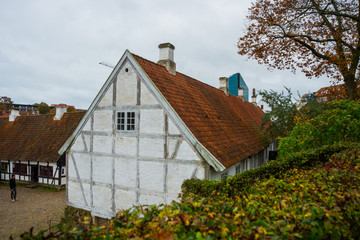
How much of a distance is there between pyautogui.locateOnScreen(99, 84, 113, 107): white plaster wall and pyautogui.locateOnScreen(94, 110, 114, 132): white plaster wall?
333mm

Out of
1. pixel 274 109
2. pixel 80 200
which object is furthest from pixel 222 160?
pixel 274 109

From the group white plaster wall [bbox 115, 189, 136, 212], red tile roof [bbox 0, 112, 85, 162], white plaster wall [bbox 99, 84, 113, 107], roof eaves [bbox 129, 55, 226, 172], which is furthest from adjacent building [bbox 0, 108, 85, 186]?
roof eaves [bbox 129, 55, 226, 172]

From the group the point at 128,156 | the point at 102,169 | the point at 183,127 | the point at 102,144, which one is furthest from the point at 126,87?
the point at 102,169

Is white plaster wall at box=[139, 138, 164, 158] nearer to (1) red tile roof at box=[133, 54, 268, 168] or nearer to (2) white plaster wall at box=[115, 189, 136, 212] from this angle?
(1) red tile roof at box=[133, 54, 268, 168]

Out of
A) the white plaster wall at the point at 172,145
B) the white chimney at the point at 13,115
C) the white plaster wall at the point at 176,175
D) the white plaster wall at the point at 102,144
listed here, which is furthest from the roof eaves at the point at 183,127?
the white chimney at the point at 13,115

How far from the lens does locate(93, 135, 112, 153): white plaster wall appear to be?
33.9 feet

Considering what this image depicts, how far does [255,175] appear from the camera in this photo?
7.50 metres

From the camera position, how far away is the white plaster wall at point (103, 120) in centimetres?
1038

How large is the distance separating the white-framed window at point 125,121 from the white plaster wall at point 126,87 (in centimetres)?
49

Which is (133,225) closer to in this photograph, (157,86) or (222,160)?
(222,160)

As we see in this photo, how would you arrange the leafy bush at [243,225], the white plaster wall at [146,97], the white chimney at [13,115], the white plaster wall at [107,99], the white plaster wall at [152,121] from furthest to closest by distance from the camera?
the white chimney at [13,115], the white plaster wall at [107,99], the white plaster wall at [146,97], the white plaster wall at [152,121], the leafy bush at [243,225]

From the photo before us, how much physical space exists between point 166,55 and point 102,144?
580 centimetres

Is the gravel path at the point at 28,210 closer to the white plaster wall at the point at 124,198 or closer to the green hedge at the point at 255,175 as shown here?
the white plaster wall at the point at 124,198

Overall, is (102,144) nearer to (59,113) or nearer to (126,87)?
(126,87)
